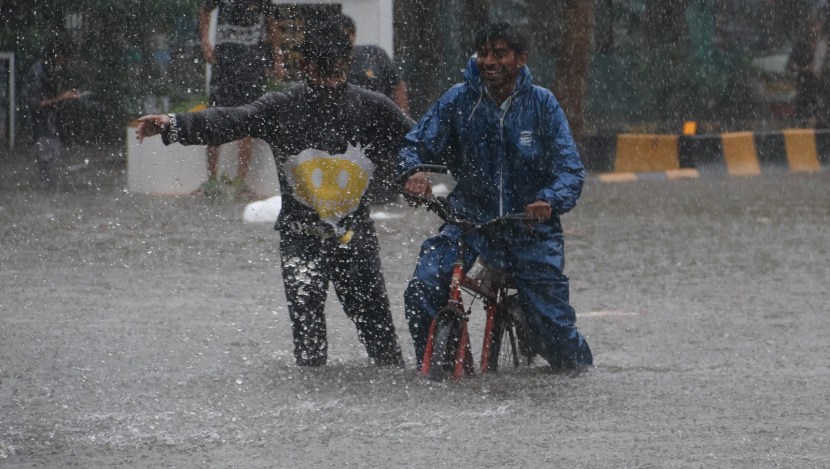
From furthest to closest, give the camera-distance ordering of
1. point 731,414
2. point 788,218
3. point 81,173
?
point 81,173
point 788,218
point 731,414

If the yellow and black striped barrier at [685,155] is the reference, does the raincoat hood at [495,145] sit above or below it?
above

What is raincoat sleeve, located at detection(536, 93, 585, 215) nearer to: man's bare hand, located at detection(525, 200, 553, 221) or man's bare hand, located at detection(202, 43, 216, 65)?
man's bare hand, located at detection(525, 200, 553, 221)

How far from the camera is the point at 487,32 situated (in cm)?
671

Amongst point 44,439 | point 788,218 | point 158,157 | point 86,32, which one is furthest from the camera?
point 86,32

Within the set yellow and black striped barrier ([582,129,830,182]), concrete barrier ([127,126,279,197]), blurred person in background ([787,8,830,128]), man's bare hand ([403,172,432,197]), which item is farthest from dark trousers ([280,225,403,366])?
blurred person in background ([787,8,830,128])

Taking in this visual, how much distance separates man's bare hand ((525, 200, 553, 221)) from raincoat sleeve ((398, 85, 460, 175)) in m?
0.58

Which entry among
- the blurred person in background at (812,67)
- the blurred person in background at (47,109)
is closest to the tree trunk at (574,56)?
the blurred person in background at (812,67)

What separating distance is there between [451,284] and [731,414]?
4.01ft

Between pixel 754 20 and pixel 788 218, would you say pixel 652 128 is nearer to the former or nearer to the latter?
pixel 754 20

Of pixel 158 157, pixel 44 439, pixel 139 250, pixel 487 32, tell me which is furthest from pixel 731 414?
pixel 158 157

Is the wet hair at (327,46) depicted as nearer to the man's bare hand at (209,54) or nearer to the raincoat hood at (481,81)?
the raincoat hood at (481,81)

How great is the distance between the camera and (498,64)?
6.67m

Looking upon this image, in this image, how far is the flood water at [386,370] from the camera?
571 centimetres

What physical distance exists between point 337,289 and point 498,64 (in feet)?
4.28
